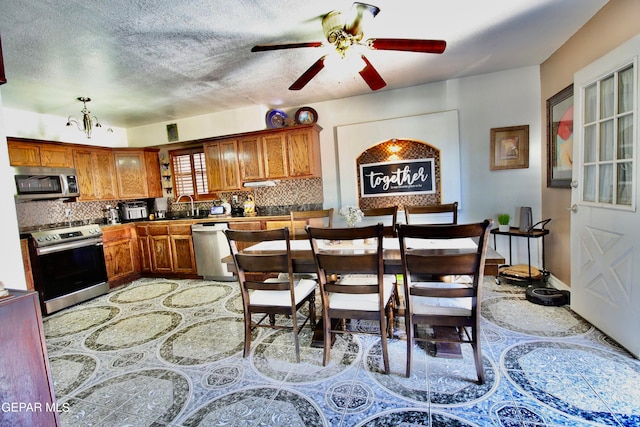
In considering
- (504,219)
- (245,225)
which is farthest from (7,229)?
(504,219)

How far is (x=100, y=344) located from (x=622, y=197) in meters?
4.27

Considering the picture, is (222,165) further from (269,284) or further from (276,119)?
(269,284)


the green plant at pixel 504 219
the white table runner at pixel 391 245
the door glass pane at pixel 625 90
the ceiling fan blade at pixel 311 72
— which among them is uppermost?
the ceiling fan blade at pixel 311 72

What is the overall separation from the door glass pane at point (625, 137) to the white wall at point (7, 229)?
146 inches

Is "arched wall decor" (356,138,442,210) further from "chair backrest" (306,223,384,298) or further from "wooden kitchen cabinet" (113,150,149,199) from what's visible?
"wooden kitchen cabinet" (113,150,149,199)

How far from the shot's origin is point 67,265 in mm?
3557

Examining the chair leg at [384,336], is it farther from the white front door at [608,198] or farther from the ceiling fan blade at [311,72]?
the ceiling fan blade at [311,72]

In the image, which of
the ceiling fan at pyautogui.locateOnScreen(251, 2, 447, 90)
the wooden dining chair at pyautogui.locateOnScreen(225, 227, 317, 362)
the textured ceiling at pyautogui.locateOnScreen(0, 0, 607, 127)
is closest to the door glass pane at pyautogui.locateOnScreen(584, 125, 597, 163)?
the textured ceiling at pyautogui.locateOnScreen(0, 0, 607, 127)

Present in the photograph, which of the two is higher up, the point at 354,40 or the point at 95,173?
the point at 354,40

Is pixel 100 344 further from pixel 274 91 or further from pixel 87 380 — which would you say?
pixel 274 91

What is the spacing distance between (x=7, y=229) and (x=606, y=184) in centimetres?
386

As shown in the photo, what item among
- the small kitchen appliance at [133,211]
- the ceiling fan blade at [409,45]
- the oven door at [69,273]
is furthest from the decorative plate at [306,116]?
the oven door at [69,273]

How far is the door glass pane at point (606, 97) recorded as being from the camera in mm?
2109

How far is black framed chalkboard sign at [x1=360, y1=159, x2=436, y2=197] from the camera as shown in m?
3.95
